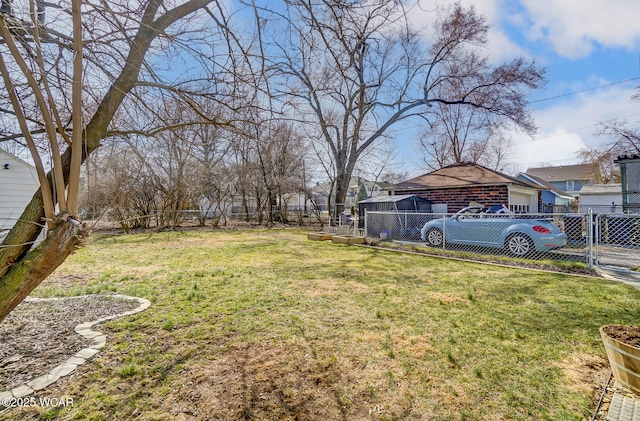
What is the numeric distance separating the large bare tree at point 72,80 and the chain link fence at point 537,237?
23.3 feet

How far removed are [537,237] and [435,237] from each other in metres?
2.73

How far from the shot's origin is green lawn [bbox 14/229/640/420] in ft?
6.66

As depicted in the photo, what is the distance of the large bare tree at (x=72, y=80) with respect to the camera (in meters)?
1.78

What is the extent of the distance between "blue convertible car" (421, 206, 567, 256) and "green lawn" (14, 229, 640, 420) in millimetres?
1713

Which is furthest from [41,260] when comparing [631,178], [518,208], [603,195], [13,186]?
[603,195]

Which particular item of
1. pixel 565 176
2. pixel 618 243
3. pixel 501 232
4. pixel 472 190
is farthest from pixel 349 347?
pixel 565 176

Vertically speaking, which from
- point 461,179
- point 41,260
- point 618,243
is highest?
point 461,179

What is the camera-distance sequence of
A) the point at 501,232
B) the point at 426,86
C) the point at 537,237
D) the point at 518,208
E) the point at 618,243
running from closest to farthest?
the point at 537,237 → the point at 501,232 → the point at 618,243 → the point at 518,208 → the point at 426,86

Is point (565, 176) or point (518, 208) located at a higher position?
point (565, 176)

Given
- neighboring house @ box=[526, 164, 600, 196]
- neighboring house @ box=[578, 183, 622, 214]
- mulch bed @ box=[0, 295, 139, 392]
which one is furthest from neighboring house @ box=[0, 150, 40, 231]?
neighboring house @ box=[526, 164, 600, 196]

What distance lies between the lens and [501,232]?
7734 mm

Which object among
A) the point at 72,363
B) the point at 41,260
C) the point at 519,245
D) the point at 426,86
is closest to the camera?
the point at 41,260

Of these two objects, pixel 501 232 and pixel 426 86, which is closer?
pixel 501 232

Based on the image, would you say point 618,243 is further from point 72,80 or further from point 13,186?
point 13,186
